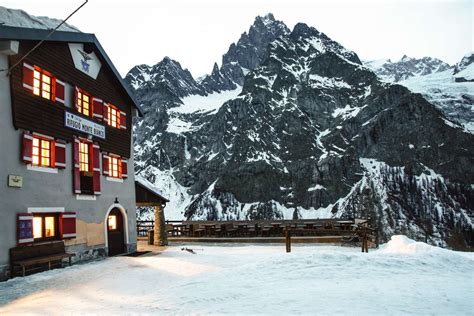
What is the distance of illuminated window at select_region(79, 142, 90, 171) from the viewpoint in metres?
18.0

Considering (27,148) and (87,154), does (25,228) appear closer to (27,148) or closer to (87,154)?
(27,148)

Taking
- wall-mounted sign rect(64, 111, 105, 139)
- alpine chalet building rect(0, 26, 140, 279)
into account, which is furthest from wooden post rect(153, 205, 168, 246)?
wall-mounted sign rect(64, 111, 105, 139)

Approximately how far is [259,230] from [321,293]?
59.0 ft

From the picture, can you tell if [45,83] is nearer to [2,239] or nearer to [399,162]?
[2,239]

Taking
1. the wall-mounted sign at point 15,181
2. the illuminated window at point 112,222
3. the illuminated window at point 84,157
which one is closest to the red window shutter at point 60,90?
the illuminated window at point 84,157

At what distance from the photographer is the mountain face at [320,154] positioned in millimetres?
115688

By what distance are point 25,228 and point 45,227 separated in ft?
4.83

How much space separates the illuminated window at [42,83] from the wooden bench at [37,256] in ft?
19.7

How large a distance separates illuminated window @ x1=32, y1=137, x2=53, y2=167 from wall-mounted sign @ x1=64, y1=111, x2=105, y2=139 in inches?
55.5

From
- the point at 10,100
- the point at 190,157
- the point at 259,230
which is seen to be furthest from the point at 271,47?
the point at 10,100

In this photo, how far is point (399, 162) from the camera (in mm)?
129750

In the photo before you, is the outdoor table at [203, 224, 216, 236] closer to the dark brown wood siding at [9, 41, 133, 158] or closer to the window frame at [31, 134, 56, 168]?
the dark brown wood siding at [9, 41, 133, 158]

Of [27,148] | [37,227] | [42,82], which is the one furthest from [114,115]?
[37,227]

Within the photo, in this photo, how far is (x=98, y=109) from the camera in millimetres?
19547
